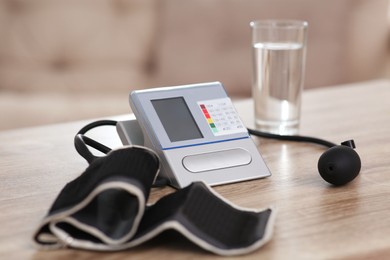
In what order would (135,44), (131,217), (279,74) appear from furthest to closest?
(135,44) → (279,74) → (131,217)

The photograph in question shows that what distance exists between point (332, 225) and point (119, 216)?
0.23 m

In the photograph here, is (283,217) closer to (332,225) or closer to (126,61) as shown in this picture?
(332,225)

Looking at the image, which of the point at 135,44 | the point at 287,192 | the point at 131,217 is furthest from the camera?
the point at 135,44

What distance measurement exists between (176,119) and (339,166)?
0.22 metres

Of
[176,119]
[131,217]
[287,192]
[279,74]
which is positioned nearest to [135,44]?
[279,74]

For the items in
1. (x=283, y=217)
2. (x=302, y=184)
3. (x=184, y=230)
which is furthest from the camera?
(x=302, y=184)

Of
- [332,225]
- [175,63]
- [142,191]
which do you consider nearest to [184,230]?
[142,191]

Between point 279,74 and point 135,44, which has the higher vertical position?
point 279,74

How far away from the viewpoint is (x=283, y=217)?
32.1 inches

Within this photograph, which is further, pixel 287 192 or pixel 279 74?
pixel 279 74

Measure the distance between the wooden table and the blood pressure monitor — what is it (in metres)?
0.03

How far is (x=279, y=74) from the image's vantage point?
1.18 m

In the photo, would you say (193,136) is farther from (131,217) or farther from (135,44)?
(135,44)

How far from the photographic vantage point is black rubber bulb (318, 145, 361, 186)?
91 cm
